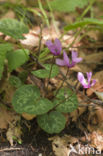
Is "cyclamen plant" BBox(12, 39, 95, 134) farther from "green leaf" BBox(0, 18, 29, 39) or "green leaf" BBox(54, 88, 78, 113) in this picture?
"green leaf" BBox(0, 18, 29, 39)

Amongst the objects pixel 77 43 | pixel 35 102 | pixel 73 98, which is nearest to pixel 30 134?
pixel 35 102

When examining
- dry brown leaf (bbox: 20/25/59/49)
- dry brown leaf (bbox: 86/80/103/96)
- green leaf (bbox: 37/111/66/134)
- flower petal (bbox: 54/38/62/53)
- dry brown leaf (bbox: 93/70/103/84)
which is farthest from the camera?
dry brown leaf (bbox: 20/25/59/49)

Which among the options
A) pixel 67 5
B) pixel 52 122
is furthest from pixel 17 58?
pixel 67 5

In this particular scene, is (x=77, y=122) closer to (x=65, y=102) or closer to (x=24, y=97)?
(x=65, y=102)

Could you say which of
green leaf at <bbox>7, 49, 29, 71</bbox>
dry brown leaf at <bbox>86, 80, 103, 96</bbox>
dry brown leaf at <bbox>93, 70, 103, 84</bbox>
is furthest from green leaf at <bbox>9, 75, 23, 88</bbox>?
dry brown leaf at <bbox>93, 70, 103, 84</bbox>

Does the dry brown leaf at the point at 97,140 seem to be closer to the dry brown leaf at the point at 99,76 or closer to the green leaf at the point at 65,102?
the green leaf at the point at 65,102

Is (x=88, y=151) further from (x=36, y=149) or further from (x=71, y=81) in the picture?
(x=71, y=81)
